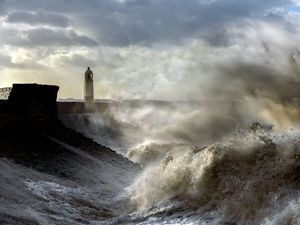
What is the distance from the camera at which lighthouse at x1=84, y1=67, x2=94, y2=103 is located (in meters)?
28.9

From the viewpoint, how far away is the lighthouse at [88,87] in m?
28.9

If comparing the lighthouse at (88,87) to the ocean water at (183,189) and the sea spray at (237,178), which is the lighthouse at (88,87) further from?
the sea spray at (237,178)

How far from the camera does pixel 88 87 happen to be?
94.9 ft

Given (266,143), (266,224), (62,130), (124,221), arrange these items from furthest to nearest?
(62,130), (266,143), (124,221), (266,224)

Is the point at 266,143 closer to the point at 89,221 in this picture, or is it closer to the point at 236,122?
the point at 89,221

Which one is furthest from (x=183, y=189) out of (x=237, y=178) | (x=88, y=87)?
(x=88, y=87)

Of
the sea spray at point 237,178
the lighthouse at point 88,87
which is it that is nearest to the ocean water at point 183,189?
the sea spray at point 237,178

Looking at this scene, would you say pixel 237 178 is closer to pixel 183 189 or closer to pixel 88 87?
pixel 183 189

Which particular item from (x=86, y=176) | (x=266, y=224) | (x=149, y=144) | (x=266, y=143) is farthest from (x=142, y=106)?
(x=266, y=224)

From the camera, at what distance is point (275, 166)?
8.27 m

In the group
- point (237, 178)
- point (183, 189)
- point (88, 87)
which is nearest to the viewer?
point (237, 178)

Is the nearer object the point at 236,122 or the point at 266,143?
the point at 266,143

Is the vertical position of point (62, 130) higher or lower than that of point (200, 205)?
higher

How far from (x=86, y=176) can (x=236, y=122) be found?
1661 centimetres
